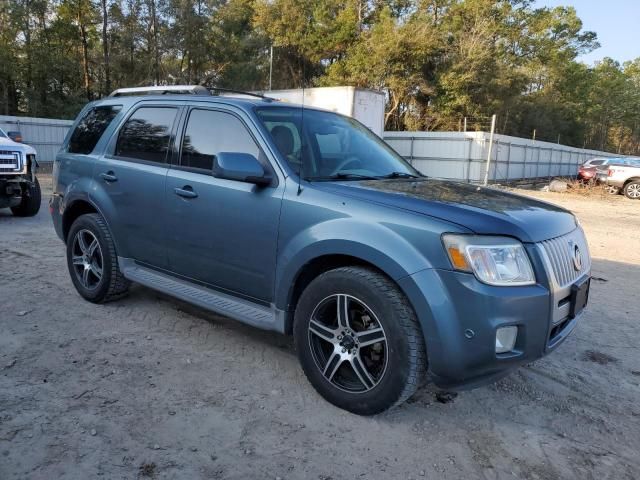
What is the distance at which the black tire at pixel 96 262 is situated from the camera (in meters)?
4.53

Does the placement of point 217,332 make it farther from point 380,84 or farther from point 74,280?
point 380,84

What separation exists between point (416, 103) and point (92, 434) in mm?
38887

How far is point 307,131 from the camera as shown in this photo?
3.78m

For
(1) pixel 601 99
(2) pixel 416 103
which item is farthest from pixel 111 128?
(1) pixel 601 99

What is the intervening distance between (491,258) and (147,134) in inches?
118

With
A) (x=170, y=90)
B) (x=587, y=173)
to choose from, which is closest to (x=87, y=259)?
(x=170, y=90)

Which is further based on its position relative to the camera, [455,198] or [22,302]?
[22,302]

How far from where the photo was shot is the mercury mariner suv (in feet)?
29.3

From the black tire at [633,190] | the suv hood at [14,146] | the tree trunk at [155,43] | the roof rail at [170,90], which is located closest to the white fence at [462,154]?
the black tire at [633,190]

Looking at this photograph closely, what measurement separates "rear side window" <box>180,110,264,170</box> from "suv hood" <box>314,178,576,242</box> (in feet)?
2.35

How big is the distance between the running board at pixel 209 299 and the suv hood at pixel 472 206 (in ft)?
3.03

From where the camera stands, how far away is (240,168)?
10.6 ft

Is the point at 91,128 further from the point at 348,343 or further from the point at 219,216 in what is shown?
the point at 348,343

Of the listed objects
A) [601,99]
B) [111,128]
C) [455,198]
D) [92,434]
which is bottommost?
[92,434]
